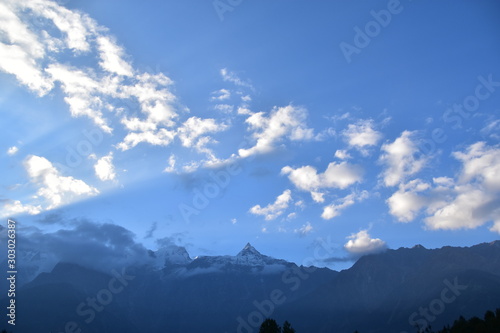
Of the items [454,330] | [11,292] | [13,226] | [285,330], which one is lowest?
[454,330]

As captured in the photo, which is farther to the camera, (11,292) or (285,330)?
(285,330)

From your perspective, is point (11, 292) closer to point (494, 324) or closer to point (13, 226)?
point (13, 226)

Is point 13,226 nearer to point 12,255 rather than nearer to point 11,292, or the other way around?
point 12,255

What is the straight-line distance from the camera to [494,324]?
430 ft

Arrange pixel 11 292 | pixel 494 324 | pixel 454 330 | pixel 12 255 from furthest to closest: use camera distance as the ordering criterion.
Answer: pixel 454 330
pixel 494 324
pixel 11 292
pixel 12 255

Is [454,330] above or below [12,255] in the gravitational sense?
below

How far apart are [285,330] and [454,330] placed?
2670 inches

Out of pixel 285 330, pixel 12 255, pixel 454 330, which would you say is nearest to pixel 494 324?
pixel 454 330

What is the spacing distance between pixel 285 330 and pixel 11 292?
87539 mm

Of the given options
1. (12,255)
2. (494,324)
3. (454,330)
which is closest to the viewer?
(12,255)

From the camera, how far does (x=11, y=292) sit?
4402 inches

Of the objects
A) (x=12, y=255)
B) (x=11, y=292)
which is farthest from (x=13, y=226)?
(x=11, y=292)

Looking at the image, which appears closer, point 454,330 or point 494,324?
point 494,324

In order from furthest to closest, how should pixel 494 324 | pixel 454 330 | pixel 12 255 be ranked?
pixel 454 330 → pixel 494 324 → pixel 12 255
